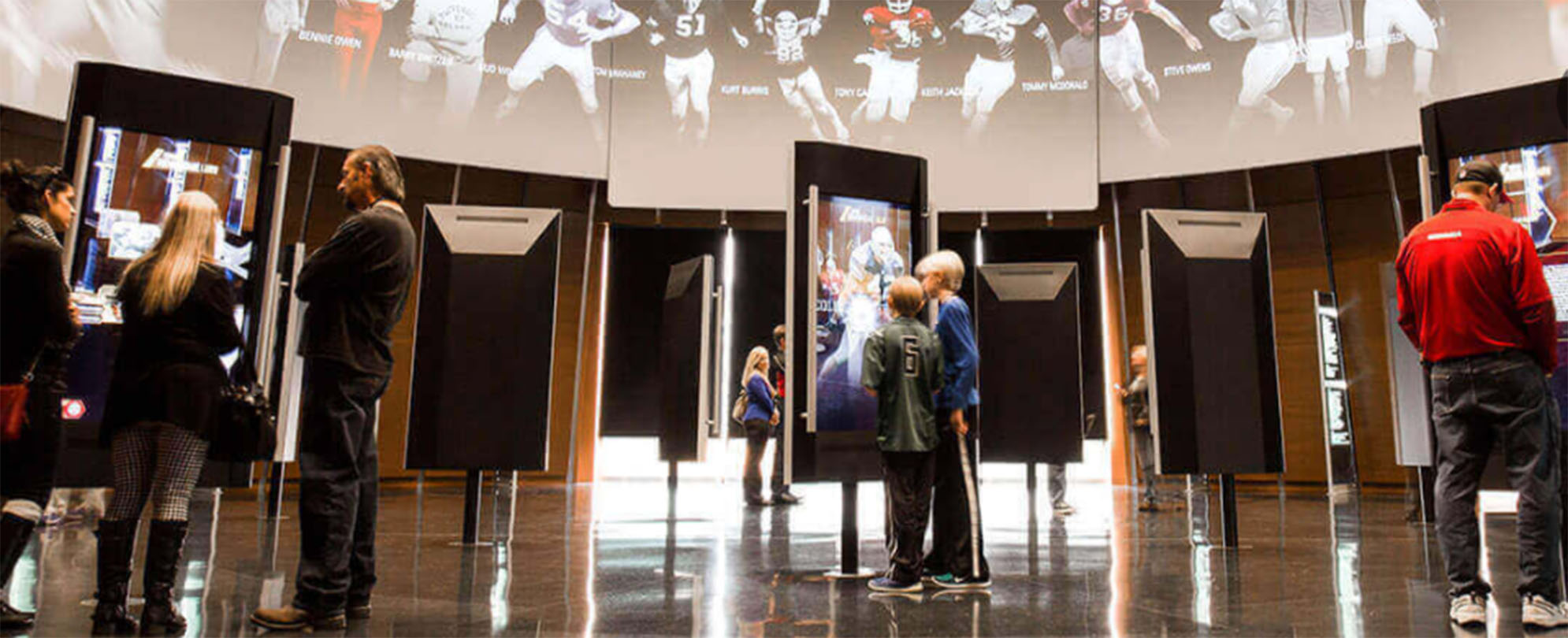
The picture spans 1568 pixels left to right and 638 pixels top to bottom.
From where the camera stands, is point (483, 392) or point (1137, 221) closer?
point (483, 392)

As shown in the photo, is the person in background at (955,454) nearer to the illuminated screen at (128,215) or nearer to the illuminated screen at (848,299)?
the illuminated screen at (848,299)

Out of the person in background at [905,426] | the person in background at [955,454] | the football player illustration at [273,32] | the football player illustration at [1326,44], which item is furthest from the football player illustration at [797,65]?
the person in background at [905,426]

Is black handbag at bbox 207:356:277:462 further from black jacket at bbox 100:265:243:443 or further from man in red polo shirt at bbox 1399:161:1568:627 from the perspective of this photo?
man in red polo shirt at bbox 1399:161:1568:627

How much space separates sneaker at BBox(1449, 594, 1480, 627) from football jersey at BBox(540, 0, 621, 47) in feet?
32.2

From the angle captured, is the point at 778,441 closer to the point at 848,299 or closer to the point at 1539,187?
the point at 848,299

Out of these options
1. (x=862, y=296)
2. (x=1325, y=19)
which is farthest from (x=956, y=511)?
(x=1325, y=19)

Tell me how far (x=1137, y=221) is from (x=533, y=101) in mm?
7733

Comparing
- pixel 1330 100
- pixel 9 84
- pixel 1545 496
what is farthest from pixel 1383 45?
pixel 9 84

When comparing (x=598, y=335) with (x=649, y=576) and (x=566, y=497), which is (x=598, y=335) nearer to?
(x=566, y=497)

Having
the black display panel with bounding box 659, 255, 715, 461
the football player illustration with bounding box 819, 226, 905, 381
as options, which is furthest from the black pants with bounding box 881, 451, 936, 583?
the black display panel with bounding box 659, 255, 715, 461

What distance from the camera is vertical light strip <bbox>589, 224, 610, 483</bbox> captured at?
40.4ft

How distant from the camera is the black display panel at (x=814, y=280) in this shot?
4582 mm

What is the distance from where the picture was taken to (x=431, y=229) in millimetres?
5609

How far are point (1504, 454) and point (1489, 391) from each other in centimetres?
24
